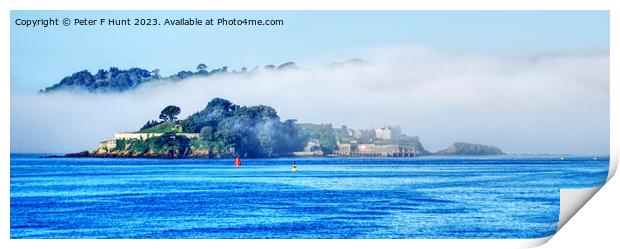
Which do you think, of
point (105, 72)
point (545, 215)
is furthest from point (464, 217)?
point (105, 72)

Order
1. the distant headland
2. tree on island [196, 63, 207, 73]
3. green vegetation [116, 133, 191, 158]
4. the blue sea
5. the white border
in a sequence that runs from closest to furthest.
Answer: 1. the white border
2. the blue sea
3. tree on island [196, 63, 207, 73]
4. the distant headland
5. green vegetation [116, 133, 191, 158]

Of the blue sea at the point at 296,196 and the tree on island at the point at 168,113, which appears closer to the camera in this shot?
the blue sea at the point at 296,196

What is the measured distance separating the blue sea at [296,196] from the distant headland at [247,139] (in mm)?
378

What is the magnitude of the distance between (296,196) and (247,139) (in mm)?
6783

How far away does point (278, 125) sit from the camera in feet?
96.4

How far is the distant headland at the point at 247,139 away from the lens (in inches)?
1137

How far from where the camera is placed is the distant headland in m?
28.9

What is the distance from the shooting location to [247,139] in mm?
33156

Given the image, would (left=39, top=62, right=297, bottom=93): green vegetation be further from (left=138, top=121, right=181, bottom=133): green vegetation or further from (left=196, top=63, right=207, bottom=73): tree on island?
(left=138, top=121, right=181, bottom=133): green vegetation

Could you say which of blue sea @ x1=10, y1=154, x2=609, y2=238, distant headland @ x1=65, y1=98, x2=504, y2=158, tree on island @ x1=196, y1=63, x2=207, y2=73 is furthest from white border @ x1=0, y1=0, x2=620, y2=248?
distant headland @ x1=65, y1=98, x2=504, y2=158

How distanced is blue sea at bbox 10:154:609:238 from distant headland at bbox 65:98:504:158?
378 mm
